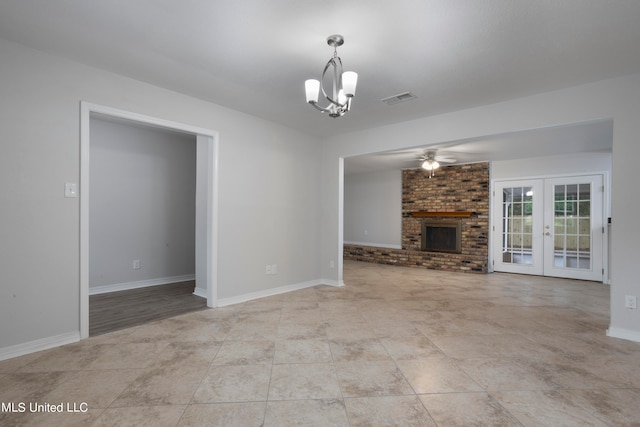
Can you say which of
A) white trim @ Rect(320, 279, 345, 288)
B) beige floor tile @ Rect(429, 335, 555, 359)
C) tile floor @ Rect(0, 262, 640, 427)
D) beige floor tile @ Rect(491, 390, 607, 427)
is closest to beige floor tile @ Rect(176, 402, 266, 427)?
tile floor @ Rect(0, 262, 640, 427)

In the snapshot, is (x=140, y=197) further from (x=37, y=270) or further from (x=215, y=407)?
(x=215, y=407)

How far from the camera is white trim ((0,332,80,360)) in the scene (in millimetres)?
2502

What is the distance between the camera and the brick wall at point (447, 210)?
6801 millimetres

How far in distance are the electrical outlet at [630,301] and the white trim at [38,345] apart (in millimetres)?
5081

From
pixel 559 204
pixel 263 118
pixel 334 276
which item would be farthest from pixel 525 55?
pixel 559 204

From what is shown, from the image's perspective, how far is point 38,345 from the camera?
265 cm

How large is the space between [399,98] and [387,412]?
3032mm

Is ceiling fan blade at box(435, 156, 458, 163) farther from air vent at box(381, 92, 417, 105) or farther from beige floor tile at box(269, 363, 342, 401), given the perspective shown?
beige floor tile at box(269, 363, 342, 401)

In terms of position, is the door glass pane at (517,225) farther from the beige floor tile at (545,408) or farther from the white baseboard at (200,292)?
the white baseboard at (200,292)

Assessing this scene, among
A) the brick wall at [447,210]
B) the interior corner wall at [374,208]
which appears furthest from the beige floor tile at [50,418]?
the interior corner wall at [374,208]

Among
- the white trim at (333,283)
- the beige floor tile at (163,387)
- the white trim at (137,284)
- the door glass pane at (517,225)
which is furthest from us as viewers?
the door glass pane at (517,225)

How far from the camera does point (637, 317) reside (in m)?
2.98

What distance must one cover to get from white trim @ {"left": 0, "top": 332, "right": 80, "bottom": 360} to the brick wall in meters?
6.28

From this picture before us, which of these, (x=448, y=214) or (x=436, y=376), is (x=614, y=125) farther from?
(x=448, y=214)
